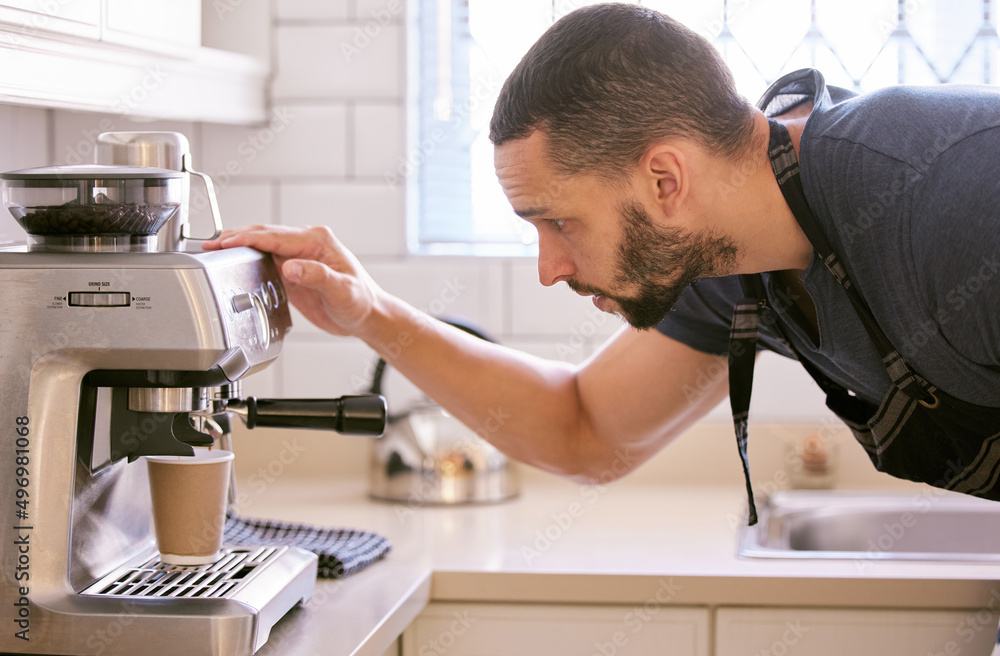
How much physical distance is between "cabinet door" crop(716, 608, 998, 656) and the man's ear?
0.50 meters

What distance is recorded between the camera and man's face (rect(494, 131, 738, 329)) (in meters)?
1.02

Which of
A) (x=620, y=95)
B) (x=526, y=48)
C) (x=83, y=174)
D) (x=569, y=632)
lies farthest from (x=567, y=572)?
(x=526, y=48)

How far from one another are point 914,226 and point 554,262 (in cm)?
33

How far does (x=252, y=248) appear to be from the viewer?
40.1 inches

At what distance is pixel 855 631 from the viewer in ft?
4.06

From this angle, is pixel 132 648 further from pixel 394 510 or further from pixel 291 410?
pixel 394 510

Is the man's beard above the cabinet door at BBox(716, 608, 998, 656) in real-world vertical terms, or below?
above

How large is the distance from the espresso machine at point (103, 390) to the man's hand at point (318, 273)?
0.29 feet

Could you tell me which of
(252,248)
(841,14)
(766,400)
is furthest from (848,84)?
(252,248)

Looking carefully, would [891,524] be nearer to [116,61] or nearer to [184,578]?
[184,578]

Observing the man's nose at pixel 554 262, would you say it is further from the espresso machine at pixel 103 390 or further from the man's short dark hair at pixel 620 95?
the espresso machine at pixel 103 390

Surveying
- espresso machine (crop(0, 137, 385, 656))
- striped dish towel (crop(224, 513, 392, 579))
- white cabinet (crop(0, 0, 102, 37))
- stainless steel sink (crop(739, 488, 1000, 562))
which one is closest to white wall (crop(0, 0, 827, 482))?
stainless steel sink (crop(739, 488, 1000, 562))

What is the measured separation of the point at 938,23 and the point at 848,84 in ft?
0.53

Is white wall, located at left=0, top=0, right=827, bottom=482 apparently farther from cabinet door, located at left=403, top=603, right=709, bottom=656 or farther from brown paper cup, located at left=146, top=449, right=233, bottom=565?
brown paper cup, located at left=146, top=449, right=233, bottom=565
